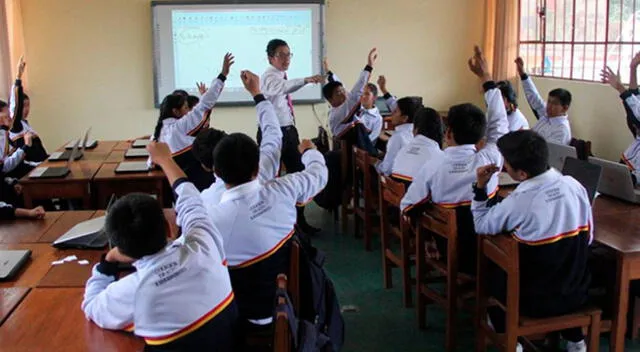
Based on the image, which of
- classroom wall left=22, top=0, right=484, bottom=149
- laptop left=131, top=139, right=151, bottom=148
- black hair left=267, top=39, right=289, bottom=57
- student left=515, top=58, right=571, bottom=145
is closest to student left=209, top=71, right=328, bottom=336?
black hair left=267, top=39, right=289, bottom=57

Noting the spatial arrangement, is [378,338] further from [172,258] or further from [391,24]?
[391,24]

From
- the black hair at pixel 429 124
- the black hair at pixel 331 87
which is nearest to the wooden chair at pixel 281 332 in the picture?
the black hair at pixel 429 124

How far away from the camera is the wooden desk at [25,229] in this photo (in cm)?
254

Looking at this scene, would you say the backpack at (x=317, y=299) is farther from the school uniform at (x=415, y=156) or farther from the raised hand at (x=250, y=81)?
the school uniform at (x=415, y=156)

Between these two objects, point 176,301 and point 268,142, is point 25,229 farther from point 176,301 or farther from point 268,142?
point 176,301

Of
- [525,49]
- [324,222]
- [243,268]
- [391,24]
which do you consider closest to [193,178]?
[324,222]

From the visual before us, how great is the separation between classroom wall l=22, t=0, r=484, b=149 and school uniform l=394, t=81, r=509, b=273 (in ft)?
14.0

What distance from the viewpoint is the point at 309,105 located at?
715 centimetres

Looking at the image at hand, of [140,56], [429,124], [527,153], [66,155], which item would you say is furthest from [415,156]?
[140,56]

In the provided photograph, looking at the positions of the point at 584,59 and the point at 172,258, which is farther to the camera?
the point at 584,59

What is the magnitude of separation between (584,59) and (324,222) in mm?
3089

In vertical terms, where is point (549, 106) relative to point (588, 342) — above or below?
above

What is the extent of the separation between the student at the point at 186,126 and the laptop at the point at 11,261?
1750 millimetres

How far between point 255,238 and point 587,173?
1.58 m
